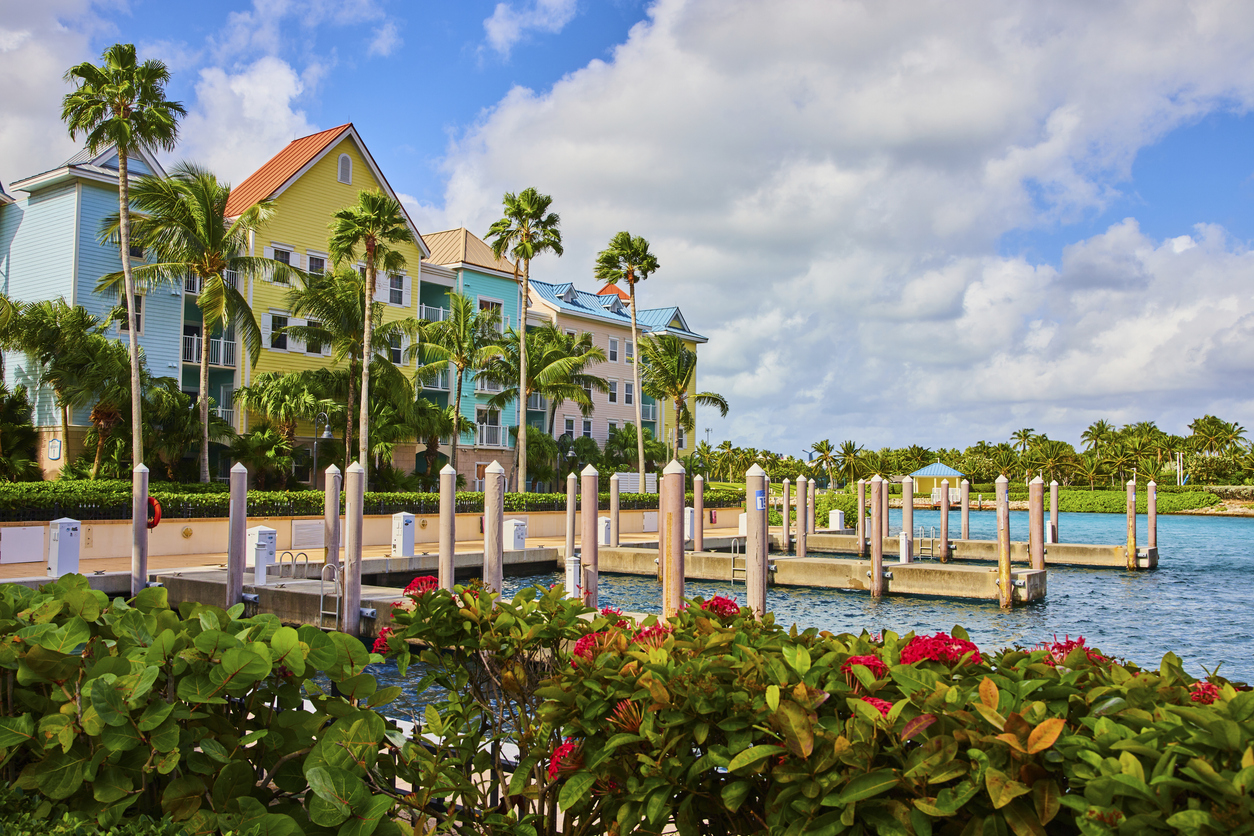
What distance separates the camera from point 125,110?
22969 millimetres

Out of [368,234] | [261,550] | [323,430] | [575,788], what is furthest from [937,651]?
[323,430]

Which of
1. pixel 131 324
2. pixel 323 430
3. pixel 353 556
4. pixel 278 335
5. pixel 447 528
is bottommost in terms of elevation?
pixel 353 556

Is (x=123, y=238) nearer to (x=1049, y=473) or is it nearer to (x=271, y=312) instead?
(x=271, y=312)

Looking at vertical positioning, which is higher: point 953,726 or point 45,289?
point 45,289

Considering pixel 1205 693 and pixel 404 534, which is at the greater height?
pixel 1205 693

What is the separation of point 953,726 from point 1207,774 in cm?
62

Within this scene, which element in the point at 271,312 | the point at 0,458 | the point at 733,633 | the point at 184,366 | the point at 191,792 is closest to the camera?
the point at 191,792

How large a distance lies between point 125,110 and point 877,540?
854 inches

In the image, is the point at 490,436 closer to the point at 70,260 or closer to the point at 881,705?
the point at 70,260

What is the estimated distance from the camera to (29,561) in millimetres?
18297

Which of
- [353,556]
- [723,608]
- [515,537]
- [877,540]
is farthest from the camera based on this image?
[515,537]

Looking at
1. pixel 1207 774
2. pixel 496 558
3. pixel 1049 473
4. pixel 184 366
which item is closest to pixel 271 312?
pixel 184 366

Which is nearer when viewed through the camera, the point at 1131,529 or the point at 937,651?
the point at 937,651

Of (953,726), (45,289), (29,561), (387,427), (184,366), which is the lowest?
(29,561)
